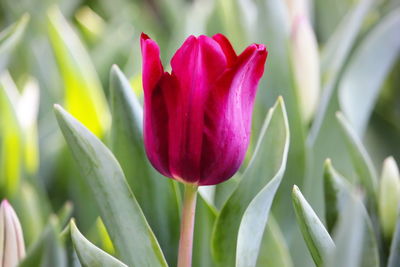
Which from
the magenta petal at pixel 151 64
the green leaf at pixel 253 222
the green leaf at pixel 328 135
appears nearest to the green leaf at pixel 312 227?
the green leaf at pixel 253 222

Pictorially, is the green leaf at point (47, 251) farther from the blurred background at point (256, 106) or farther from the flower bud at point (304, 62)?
the flower bud at point (304, 62)

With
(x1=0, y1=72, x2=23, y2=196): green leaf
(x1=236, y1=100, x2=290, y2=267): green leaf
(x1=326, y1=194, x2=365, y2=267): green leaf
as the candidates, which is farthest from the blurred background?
(x1=326, y1=194, x2=365, y2=267): green leaf

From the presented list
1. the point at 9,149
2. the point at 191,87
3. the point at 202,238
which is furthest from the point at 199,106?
the point at 9,149

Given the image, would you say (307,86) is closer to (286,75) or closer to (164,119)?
(286,75)

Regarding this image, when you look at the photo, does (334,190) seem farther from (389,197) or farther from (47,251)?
(47,251)

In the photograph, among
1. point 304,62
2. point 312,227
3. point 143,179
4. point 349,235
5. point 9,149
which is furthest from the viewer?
point 304,62
